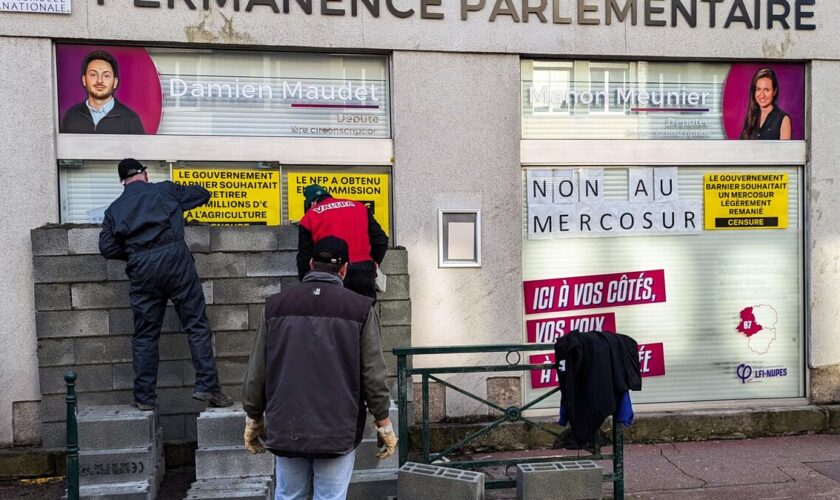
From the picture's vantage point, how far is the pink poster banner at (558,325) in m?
7.28

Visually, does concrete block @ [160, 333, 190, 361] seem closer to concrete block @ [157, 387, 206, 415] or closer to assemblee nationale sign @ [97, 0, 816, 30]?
concrete block @ [157, 387, 206, 415]

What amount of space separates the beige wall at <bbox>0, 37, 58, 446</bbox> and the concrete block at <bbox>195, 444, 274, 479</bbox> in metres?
2.04

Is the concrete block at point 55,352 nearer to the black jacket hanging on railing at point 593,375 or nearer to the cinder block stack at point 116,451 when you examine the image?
the cinder block stack at point 116,451

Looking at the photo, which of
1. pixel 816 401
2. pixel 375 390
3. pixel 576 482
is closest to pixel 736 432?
pixel 816 401

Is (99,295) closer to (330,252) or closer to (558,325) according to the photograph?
(330,252)

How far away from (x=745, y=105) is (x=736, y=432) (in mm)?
3236

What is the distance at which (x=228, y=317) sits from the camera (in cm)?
630

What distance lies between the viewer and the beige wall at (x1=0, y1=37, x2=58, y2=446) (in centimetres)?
631

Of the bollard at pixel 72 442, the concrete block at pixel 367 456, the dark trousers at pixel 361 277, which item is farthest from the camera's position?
the dark trousers at pixel 361 277

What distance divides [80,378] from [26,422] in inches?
29.4

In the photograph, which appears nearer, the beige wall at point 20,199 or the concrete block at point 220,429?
the concrete block at point 220,429

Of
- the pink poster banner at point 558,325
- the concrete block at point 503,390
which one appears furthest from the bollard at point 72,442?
the pink poster banner at point 558,325

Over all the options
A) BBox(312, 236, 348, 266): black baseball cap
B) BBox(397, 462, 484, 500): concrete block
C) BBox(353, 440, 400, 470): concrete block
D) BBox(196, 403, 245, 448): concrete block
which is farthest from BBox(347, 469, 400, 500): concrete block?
BBox(312, 236, 348, 266): black baseball cap

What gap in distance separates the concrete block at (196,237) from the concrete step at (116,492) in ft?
6.34
